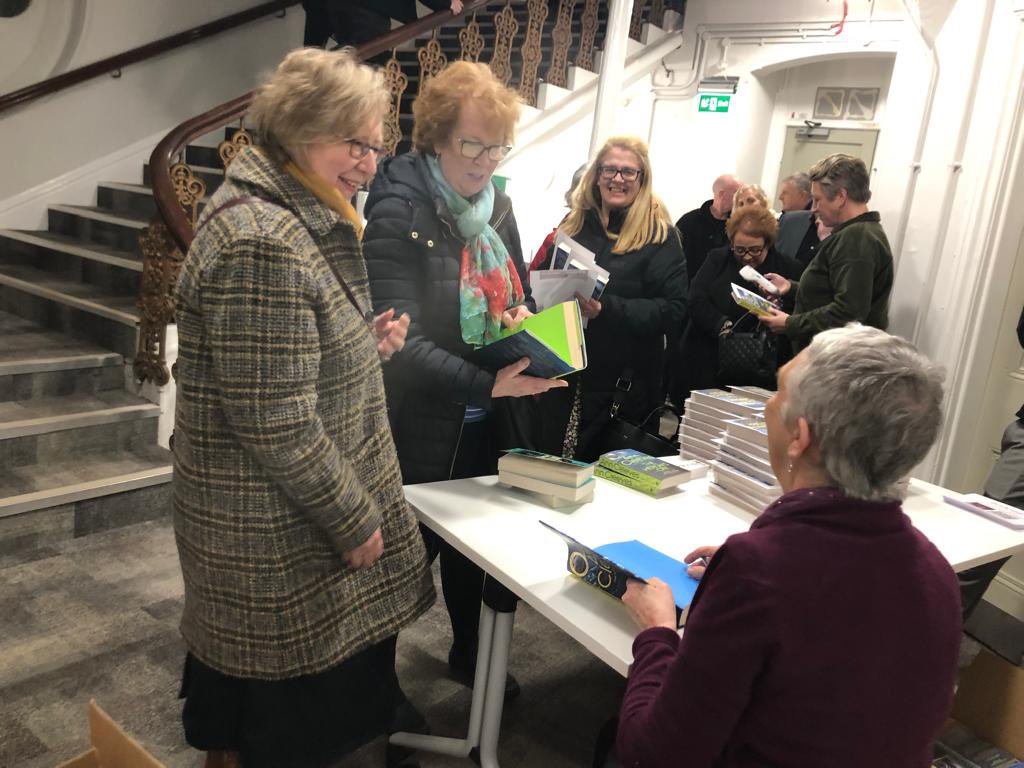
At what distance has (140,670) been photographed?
7.75ft

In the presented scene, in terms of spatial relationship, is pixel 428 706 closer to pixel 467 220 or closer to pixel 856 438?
pixel 467 220

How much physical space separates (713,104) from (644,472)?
4748mm

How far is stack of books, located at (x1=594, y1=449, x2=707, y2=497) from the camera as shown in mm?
1983

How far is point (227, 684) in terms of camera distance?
5.05 ft

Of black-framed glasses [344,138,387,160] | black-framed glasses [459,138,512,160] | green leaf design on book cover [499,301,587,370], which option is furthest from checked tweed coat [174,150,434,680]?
black-framed glasses [459,138,512,160]

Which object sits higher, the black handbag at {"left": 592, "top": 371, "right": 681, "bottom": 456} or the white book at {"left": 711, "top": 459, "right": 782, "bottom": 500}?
the white book at {"left": 711, "top": 459, "right": 782, "bottom": 500}

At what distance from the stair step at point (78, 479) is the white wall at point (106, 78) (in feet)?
8.31

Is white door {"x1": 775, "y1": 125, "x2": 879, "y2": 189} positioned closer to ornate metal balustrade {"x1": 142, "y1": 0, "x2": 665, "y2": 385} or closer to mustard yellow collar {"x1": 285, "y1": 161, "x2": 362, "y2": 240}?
ornate metal balustrade {"x1": 142, "y1": 0, "x2": 665, "y2": 385}

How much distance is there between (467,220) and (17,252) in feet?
13.4

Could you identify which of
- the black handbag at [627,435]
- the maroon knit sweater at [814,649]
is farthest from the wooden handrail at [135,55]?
the maroon knit sweater at [814,649]

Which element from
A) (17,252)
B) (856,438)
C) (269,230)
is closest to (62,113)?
(17,252)

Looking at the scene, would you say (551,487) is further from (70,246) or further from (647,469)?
(70,246)

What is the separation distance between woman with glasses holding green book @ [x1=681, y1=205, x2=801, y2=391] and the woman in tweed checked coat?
209cm

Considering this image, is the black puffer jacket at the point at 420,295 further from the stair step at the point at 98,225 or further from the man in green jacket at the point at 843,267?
the stair step at the point at 98,225
